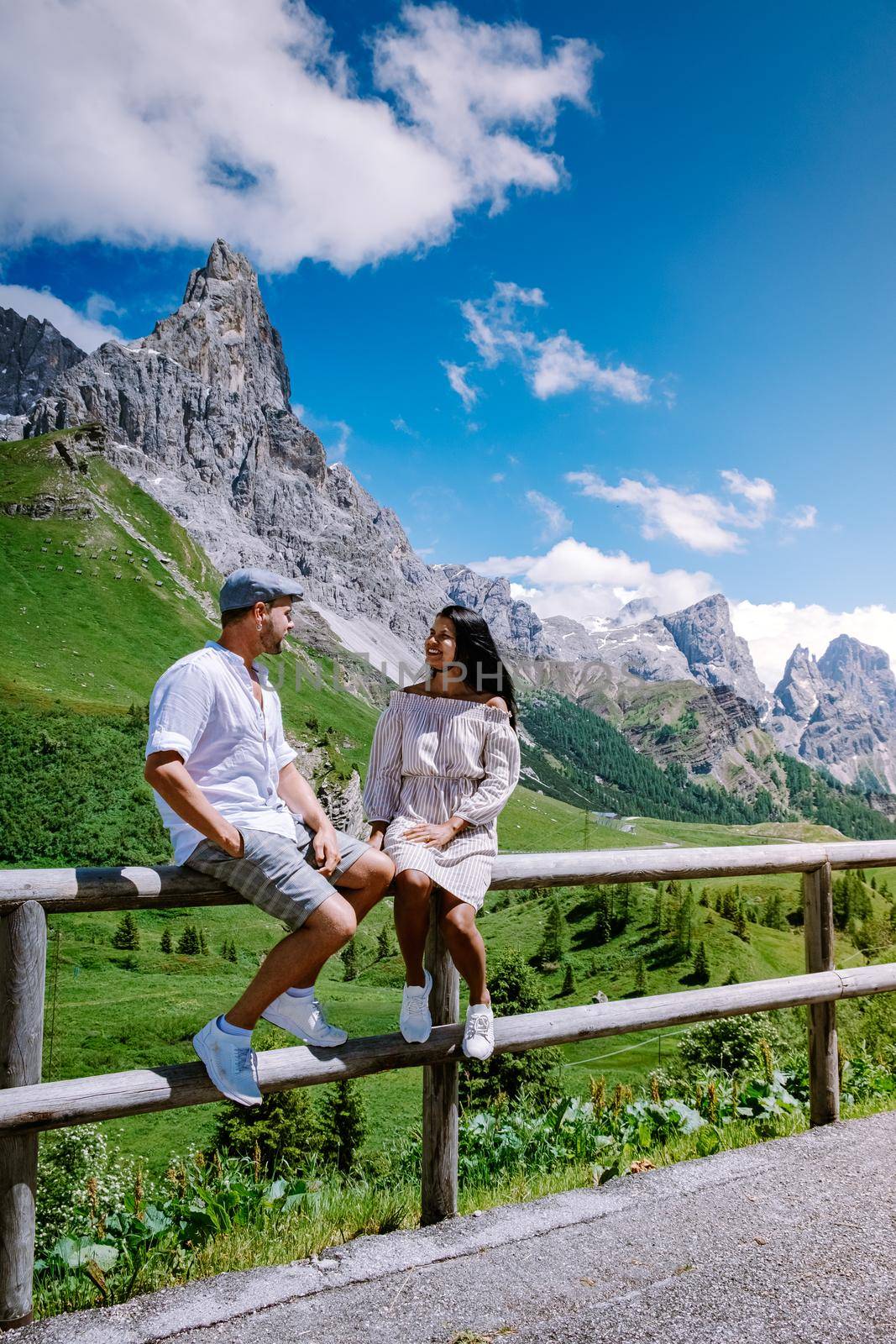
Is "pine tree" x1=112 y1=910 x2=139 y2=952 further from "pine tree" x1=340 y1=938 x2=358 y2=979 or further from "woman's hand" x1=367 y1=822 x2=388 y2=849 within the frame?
"woman's hand" x1=367 y1=822 x2=388 y2=849

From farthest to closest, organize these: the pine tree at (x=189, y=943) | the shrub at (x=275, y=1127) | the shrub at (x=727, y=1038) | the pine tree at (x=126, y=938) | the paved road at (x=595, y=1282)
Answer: the pine tree at (x=189, y=943) → the pine tree at (x=126, y=938) → the shrub at (x=275, y=1127) → the shrub at (x=727, y=1038) → the paved road at (x=595, y=1282)

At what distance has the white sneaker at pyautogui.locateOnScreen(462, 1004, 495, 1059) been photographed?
3.71 meters

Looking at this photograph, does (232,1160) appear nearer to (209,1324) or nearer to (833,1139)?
(209,1324)

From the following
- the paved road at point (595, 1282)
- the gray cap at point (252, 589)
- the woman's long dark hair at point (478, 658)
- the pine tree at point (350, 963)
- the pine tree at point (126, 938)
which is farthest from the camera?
the pine tree at point (126, 938)

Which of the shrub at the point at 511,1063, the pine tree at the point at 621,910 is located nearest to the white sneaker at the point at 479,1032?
the shrub at the point at 511,1063

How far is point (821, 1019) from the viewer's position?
5070mm

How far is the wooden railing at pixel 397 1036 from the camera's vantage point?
120 inches

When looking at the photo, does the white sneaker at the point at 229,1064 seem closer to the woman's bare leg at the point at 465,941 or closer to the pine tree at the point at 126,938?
the woman's bare leg at the point at 465,941

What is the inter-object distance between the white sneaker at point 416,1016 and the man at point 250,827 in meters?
0.30

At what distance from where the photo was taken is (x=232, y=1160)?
4664 mm

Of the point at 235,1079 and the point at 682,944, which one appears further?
the point at 682,944

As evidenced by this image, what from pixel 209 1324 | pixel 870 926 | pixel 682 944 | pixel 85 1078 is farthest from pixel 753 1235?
pixel 682 944

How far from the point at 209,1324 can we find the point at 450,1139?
4.25ft

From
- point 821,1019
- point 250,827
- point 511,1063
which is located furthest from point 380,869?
point 511,1063
